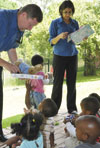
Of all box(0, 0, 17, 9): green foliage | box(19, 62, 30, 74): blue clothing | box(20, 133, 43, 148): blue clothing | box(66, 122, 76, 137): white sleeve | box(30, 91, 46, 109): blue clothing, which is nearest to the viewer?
box(20, 133, 43, 148): blue clothing

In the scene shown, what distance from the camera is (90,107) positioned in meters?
2.75

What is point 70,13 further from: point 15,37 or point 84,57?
point 84,57

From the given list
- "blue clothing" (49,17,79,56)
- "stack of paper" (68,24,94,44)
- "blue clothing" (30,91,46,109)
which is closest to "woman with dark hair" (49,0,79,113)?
"blue clothing" (49,17,79,56)

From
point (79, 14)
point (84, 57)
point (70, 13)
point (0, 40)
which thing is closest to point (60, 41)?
point (70, 13)

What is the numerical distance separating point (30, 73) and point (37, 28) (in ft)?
32.7

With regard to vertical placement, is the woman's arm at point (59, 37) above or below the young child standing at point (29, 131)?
above

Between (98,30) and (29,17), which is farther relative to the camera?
(98,30)

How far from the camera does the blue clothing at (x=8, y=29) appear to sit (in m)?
2.37

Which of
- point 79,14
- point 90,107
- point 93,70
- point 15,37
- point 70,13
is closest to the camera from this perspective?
point 15,37

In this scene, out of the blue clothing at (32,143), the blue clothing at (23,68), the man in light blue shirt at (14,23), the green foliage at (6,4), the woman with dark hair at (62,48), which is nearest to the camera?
the blue clothing at (32,143)

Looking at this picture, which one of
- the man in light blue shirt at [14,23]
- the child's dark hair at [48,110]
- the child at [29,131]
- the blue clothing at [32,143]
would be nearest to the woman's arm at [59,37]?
the man in light blue shirt at [14,23]

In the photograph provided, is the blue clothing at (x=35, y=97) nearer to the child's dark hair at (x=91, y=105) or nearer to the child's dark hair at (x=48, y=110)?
the child's dark hair at (x=48, y=110)

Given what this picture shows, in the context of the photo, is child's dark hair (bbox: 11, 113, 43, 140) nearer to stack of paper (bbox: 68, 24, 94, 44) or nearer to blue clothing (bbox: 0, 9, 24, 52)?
blue clothing (bbox: 0, 9, 24, 52)

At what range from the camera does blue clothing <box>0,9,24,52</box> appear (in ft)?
7.76
